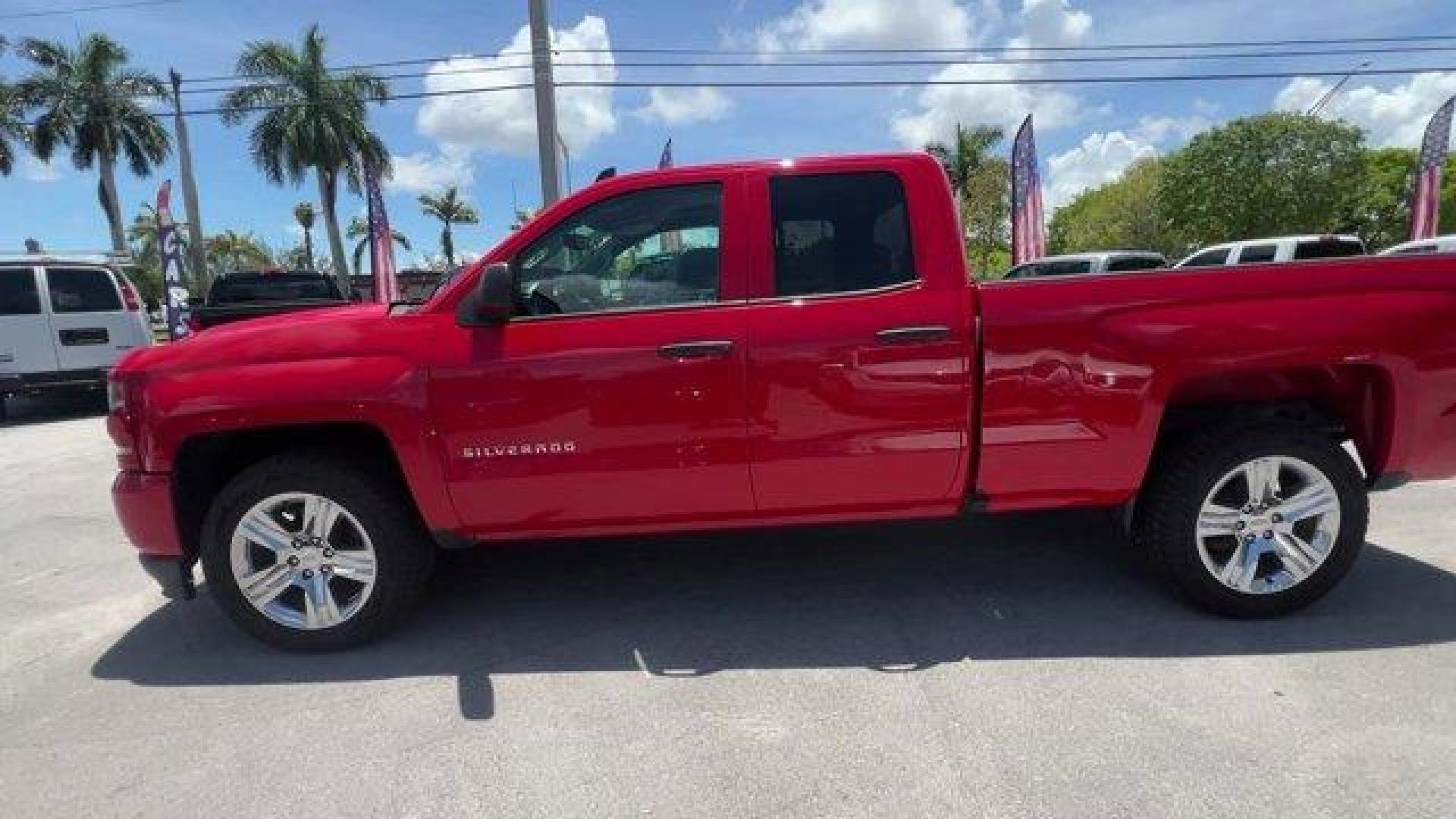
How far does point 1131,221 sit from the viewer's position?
48281 mm

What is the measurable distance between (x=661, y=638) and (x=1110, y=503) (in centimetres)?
189

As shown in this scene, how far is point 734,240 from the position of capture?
3.52m

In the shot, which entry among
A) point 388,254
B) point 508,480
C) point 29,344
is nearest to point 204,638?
point 508,480

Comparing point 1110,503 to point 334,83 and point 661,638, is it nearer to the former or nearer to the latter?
point 661,638

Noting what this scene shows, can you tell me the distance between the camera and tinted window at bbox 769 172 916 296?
138 inches

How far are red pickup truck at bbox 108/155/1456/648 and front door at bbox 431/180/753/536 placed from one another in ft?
0.03

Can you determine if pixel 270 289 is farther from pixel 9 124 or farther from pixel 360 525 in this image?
pixel 9 124

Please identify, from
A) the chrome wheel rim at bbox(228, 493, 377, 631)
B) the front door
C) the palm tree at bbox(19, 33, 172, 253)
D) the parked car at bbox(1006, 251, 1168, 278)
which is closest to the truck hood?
the front door

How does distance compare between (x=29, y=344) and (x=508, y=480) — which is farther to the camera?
(x=29, y=344)

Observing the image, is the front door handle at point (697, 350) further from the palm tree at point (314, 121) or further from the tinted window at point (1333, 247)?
the palm tree at point (314, 121)

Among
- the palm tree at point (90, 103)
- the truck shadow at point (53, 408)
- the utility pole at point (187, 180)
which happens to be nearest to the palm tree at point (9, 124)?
the palm tree at point (90, 103)

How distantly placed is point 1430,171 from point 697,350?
26.4 m

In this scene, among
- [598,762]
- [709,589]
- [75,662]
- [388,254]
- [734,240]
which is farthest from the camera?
[388,254]

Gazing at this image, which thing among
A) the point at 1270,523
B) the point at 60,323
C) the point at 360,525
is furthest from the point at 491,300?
the point at 60,323
